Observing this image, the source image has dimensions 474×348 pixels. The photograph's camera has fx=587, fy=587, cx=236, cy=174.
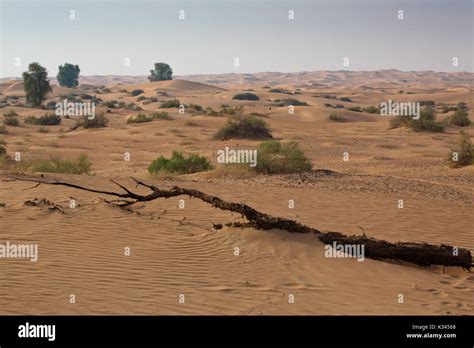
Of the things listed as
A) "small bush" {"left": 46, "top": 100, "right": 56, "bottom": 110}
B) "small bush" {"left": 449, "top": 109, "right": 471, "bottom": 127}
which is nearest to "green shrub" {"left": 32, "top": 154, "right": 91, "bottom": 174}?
"small bush" {"left": 449, "top": 109, "right": 471, "bottom": 127}

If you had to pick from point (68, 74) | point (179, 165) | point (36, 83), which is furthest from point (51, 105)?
point (179, 165)

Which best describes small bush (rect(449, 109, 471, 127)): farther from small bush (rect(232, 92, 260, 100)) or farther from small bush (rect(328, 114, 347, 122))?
small bush (rect(232, 92, 260, 100))

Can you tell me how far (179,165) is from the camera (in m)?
18.7

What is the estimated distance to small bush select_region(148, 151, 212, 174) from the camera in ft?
59.7

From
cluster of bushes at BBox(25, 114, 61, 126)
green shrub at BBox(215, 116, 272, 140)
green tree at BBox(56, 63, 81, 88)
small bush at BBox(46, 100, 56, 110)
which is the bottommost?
green shrub at BBox(215, 116, 272, 140)

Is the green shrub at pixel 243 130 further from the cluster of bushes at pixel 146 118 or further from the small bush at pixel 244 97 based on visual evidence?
the small bush at pixel 244 97

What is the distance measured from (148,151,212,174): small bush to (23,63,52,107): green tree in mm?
41121

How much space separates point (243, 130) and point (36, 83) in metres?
32.8

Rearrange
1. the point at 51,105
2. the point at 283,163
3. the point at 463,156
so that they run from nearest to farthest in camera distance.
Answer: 1. the point at 283,163
2. the point at 463,156
3. the point at 51,105

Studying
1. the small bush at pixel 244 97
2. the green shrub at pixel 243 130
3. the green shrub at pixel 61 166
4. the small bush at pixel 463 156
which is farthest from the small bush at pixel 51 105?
the small bush at pixel 463 156

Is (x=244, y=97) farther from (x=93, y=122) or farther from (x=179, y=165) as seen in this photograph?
A: (x=179, y=165)

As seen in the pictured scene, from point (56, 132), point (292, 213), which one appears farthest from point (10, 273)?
point (56, 132)

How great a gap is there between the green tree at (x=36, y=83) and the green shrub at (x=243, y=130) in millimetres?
31653
